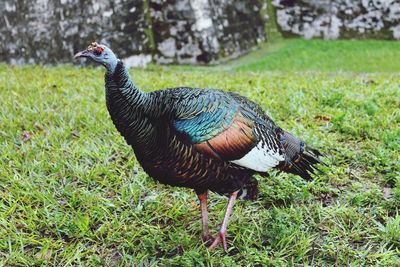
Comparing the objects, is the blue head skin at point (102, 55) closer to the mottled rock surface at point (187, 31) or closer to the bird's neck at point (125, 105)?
the bird's neck at point (125, 105)

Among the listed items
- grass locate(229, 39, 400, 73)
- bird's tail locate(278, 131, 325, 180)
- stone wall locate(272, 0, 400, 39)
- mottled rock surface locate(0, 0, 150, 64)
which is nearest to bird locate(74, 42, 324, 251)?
bird's tail locate(278, 131, 325, 180)

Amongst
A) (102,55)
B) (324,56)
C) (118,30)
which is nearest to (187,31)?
(118,30)

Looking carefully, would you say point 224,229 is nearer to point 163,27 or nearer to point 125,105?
point 125,105

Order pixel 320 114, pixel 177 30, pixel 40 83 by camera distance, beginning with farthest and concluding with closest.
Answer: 1. pixel 177 30
2. pixel 40 83
3. pixel 320 114

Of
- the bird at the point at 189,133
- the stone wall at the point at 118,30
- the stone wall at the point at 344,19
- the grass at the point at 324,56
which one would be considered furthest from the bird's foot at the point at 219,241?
the stone wall at the point at 344,19

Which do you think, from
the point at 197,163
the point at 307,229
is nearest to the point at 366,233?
the point at 307,229

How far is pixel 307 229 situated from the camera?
10.6ft

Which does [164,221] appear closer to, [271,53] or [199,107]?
[199,107]

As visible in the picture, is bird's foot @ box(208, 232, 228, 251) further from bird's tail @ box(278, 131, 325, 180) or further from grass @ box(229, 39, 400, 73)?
grass @ box(229, 39, 400, 73)

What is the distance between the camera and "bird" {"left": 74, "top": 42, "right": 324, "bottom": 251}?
2.72 m

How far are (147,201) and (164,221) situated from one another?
208mm

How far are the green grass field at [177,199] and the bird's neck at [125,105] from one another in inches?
32.4

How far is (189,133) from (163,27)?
7.74 metres

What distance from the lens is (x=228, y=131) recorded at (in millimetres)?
2861
